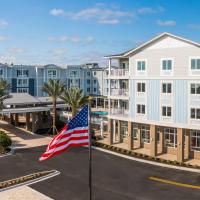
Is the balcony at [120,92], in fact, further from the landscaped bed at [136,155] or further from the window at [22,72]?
the window at [22,72]

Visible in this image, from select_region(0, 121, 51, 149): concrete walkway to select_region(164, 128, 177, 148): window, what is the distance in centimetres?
1721

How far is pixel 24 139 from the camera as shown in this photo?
1956 inches

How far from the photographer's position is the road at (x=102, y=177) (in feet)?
Result: 89.5

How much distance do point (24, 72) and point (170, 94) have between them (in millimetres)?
58976

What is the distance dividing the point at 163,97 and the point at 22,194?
2045 centimetres

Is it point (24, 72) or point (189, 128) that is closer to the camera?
point (189, 128)

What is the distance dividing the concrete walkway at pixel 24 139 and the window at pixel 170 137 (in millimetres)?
17208

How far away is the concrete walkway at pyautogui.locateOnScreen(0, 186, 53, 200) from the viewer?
2621 centimetres

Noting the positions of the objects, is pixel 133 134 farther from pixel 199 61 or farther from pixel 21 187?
pixel 21 187

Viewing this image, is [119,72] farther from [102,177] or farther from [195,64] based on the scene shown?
[102,177]

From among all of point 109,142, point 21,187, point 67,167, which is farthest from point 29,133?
point 21,187

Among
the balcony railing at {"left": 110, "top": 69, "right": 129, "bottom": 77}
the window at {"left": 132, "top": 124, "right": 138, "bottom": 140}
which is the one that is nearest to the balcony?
the balcony railing at {"left": 110, "top": 69, "right": 129, "bottom": 77}

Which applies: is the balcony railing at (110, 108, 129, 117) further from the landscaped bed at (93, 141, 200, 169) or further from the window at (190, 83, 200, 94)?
the window at (190, 83, 200, 94)

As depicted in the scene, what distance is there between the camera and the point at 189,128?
3672 cm
